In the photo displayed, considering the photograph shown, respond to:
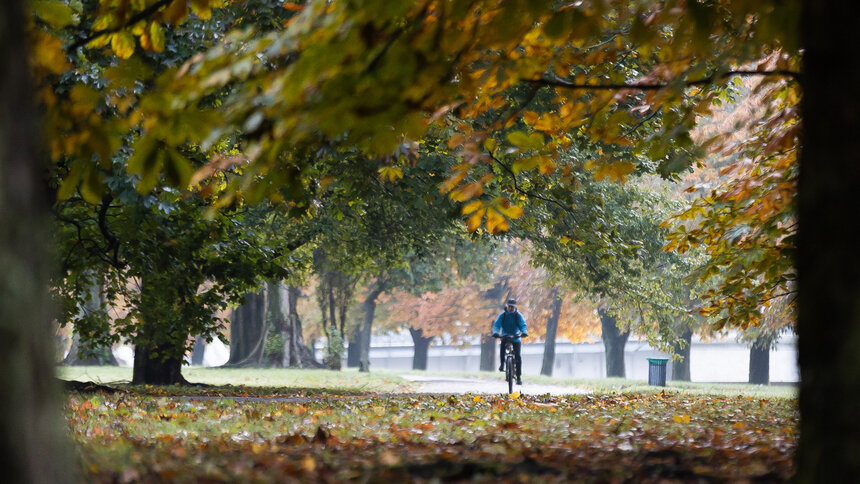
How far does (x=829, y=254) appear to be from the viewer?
255 centimetres

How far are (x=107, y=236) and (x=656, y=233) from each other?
16210 millimetres

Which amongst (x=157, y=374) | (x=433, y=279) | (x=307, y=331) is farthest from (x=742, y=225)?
(x=307, y=331)

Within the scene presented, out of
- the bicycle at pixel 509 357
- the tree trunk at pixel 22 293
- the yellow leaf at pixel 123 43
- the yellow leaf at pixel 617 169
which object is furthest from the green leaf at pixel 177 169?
the bicycle at pixel 509 357

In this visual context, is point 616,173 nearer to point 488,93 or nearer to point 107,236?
point 488,93

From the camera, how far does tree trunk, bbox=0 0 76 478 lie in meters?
2.07

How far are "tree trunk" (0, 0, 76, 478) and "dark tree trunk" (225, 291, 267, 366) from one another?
30.0 meters

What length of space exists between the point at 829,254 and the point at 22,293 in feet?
7.55

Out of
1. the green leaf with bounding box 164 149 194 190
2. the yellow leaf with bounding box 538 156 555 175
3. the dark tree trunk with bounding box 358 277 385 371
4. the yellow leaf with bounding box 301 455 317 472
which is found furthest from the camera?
the dark tree trunk with bounding box 358 277 385 371

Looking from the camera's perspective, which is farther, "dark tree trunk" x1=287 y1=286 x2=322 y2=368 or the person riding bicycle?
"dark tree trunk" x1=287 y1=286 x2=322 y2=368

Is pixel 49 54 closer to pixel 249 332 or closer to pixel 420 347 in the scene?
pixel 249 332

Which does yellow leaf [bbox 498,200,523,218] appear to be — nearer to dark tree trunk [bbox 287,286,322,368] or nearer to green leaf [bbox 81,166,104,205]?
green leaf [bbox 81,166,104,205]

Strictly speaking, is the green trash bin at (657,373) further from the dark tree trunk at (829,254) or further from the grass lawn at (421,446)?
the dark tree trunk at (829,254)

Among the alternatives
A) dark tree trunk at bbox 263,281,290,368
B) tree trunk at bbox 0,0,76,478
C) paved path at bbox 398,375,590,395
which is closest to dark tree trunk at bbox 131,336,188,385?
paved path at bbox 398,375,590,395

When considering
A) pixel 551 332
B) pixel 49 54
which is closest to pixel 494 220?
pixel 49 54
